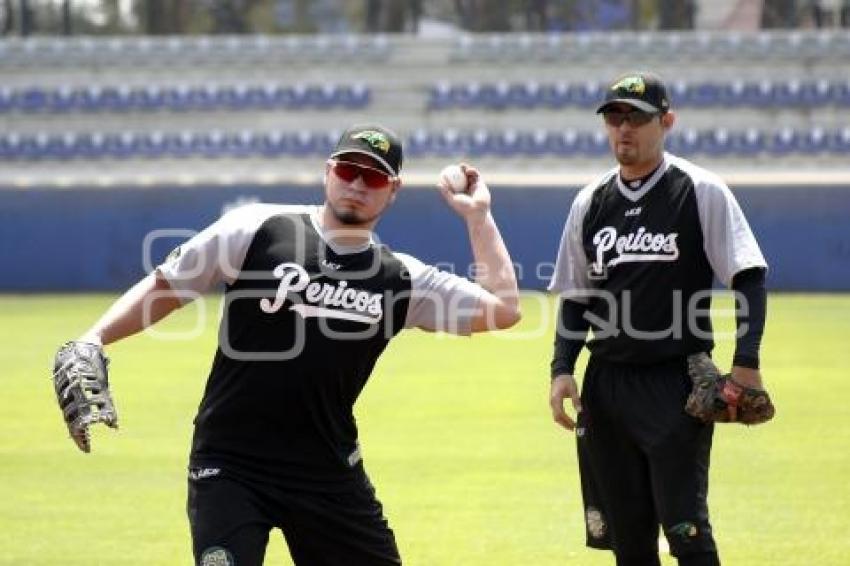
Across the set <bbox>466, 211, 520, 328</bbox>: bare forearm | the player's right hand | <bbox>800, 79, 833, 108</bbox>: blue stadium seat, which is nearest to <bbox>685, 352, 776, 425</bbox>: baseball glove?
the player's right hand

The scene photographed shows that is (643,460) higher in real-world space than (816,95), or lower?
higher

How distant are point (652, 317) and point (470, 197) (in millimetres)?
1288

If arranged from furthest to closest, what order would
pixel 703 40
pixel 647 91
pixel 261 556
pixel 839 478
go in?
pixel 703 40 < pixel 839 478 < pixel 647 91 < pixel 261 556

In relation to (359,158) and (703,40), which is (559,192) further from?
(359,158)

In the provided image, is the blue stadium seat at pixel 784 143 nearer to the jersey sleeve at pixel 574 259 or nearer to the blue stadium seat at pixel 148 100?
the blue stadium seat at pixel 148 100

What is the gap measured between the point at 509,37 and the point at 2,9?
31.1 feet

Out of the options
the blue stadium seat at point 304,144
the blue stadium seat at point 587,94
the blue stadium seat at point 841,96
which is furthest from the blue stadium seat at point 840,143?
the blue stadium seat at point 304,144

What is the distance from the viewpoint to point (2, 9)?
32.4m

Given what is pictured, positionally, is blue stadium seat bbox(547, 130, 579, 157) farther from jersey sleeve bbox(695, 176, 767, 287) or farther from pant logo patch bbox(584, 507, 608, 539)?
jersey sleeve bbox(695, 176, 767, 287)

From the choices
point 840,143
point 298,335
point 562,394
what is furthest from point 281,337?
point 840,143

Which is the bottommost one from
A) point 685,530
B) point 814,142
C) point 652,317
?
point 814,142

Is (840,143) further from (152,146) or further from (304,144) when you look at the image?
(152,146)

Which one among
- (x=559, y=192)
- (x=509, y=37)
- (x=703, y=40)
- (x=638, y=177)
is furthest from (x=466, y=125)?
(x=638, y=177)

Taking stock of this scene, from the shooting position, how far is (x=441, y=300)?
226 inches
